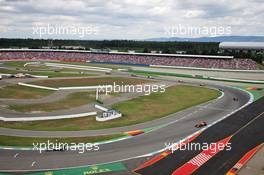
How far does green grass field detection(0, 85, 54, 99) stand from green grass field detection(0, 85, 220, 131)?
17.5 metres

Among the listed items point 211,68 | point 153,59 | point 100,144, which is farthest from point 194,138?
point 153,59

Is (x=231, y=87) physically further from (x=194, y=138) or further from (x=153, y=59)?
(x=153, y=59)

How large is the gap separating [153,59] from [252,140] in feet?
300

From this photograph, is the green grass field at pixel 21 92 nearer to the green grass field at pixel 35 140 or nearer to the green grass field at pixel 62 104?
the green grass field at pixel 62 104

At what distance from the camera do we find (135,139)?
33344 millimetres

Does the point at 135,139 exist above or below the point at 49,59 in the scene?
below

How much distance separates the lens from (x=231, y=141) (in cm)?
3303

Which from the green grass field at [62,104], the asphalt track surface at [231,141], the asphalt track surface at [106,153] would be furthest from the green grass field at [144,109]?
the asphalt track surface at [231,141]

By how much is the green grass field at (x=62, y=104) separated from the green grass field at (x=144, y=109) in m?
6.63

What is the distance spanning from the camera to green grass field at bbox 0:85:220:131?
3766 cm

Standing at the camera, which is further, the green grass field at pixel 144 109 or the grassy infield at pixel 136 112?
the green grass field at pixel 144 109

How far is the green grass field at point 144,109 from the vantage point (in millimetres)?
37656

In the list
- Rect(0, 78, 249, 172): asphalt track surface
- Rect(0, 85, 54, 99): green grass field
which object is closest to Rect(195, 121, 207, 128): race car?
Rect(0, 78, 249, 172): asphalt track surface

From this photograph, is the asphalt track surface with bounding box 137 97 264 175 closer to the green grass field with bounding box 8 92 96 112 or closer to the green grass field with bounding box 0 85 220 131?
the green grass field with bounding box 0 85 220 131
